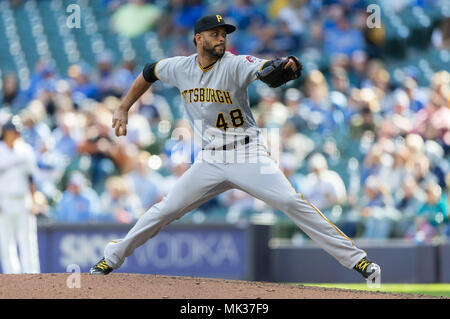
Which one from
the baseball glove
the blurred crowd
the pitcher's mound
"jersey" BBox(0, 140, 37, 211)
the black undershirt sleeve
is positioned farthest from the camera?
the blurred crowd

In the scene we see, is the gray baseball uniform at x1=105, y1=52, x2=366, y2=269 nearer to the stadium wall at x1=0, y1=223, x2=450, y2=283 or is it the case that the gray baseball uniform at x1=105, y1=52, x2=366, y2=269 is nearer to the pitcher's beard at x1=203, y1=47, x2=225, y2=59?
the pitcher's beard at x1=203, y1=47, x2=225, y2=59

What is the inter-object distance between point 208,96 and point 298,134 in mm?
5683

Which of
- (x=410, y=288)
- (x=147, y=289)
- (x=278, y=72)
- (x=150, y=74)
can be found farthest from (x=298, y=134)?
(x=147, y=289)

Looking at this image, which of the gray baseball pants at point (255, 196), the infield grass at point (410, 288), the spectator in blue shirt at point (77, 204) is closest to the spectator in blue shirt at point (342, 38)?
the infield grass at point (410, 288)

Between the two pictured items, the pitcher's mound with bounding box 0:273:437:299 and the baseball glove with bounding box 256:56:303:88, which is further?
the baseball glove with bounding box 256:56:303:88

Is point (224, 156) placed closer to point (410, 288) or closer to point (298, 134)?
point (410, 288)

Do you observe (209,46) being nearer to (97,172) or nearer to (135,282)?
(135,282)

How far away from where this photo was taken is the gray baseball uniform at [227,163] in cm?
579

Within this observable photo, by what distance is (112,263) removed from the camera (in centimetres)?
619

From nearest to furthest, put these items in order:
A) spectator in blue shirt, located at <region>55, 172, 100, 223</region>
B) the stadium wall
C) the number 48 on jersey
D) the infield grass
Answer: the number 48 on jersey
the infield grass
the stadium wall
spectator in blue shirt, located at <region>55, 172, 100, 223</region>

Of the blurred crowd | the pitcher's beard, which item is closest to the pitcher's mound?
the pitcher's beard

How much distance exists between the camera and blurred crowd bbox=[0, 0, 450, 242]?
1024cm

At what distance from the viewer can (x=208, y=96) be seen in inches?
232

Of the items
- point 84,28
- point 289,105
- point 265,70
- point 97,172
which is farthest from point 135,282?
point 84,28
